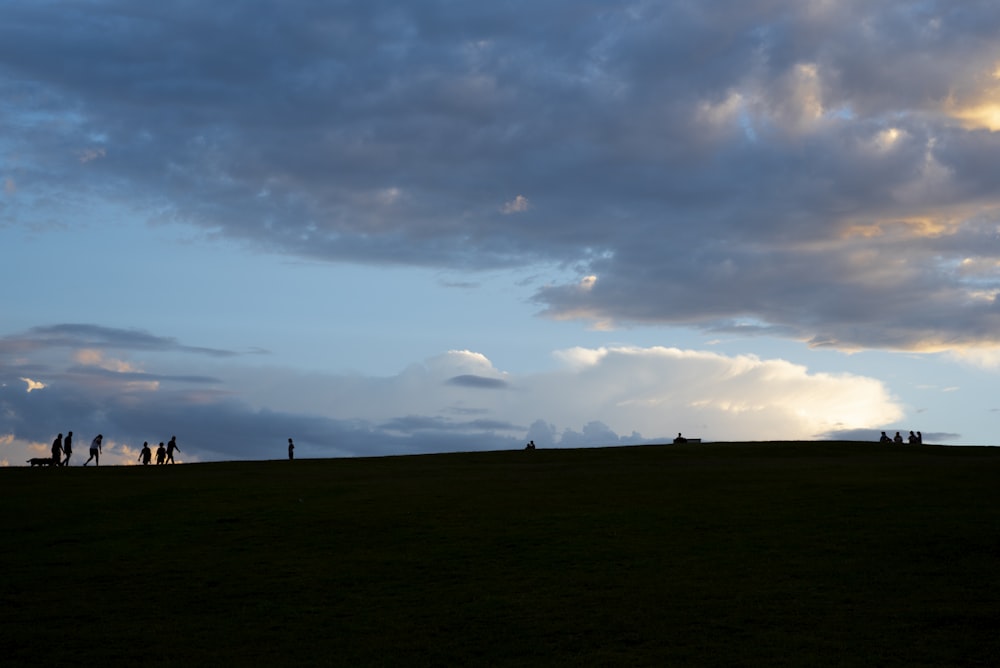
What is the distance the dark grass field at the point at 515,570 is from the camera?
21.6m

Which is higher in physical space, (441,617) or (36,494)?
(36,494)

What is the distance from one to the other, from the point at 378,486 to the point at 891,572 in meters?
27.2

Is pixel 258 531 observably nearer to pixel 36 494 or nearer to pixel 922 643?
pixel 36 494

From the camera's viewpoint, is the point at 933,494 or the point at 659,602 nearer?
the point at 659,602

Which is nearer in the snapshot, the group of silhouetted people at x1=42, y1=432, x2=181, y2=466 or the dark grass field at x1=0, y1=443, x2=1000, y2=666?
the dark grass field at x1=0, y1=443, x2=1000, y2=666

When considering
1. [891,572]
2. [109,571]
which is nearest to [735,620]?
[891,572]

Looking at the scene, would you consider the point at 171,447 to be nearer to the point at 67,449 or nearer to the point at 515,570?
the point at 67,449

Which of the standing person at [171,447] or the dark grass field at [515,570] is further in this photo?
the standing person at [171,447]

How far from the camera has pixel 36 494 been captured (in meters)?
47.4

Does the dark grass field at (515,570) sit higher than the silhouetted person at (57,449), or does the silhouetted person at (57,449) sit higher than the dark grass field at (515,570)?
the silhouetted person at (57,449)

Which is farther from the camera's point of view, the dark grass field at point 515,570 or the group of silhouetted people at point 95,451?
the group of silhouetted people at point 95,451

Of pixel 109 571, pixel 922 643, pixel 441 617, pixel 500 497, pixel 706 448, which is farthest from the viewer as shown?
pixel 706 448

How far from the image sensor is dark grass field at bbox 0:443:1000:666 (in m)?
21.6

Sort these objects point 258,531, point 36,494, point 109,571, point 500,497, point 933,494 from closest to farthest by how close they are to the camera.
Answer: point 109,571, point 258,531, point 933,494, point 500,497, point 36,494
